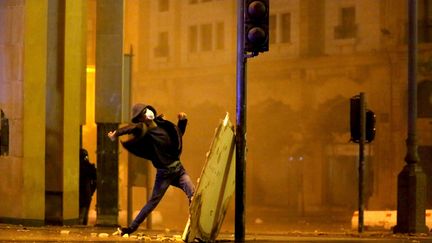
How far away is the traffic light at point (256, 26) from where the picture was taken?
9.73 m

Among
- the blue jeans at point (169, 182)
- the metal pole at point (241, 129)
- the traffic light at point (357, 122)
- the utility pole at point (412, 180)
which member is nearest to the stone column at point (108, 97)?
the blue jeans at point (169, 182)

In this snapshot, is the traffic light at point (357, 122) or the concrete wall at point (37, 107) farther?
the traffic light at point (357, 122)

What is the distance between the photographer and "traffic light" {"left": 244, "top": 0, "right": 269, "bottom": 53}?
383 inches

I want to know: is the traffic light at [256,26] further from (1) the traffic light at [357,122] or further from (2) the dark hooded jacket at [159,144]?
(1) the traffic light at [357,122]

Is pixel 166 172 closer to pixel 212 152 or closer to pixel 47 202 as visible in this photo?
pixel 212 152

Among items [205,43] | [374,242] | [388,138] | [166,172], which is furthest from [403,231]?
[205,43]

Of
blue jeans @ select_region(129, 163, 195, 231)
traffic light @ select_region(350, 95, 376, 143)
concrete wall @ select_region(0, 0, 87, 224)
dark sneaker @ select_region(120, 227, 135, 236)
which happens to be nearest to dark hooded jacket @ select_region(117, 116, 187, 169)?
blue jeans @ select_region(129, 163, 195, 231)

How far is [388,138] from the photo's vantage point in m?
32.1

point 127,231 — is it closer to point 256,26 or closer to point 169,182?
point 169,182

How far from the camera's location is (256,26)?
385 inches

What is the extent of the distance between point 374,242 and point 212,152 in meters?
3.25

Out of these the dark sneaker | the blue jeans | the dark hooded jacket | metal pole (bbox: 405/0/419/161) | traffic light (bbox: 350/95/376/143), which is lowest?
the dark sneaker

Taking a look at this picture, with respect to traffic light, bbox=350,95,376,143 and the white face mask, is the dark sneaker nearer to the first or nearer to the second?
the white face mask

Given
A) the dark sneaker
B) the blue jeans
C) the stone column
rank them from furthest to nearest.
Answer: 1. the stone column
2. the dark sneaker
3. the blue jeans
